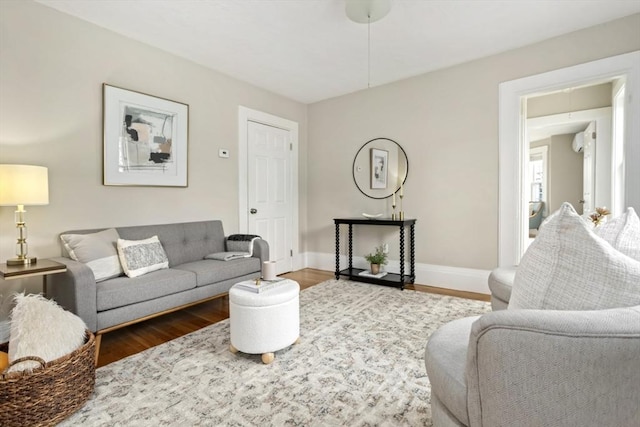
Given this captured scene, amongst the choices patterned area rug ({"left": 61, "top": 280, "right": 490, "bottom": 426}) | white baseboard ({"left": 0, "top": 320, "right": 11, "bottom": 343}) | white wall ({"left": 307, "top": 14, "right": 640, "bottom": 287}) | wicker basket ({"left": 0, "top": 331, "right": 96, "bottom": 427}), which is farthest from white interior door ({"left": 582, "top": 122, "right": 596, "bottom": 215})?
white baseboard ({"left": 0, "top": 320, "right": 11, "bottom": 343})

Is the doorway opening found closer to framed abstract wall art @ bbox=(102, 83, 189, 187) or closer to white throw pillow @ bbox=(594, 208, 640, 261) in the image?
white throw pillow @ bbox=(594, 208, 640, 261)

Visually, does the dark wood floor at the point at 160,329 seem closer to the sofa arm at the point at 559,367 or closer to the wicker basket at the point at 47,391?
the wicker basket at the point at 47,391

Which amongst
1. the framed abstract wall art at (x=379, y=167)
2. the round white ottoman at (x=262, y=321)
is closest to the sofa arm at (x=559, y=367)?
the round white ottoman at (x=262, y=321)

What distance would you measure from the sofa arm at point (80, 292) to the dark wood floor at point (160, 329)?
27 centimetres

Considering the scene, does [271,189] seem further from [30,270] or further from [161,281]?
[30,270]

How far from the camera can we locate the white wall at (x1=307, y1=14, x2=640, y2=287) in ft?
10.3

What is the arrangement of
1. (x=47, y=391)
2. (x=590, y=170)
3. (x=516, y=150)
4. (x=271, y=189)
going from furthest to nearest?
(x=271, y=189), (x=590, y=170), (x=516, y=150), (x=47, y=391)

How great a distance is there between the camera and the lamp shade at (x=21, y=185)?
6.64 feet

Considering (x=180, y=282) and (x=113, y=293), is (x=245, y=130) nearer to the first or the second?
(x=180, y=282)

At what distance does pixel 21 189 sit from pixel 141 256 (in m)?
0.88

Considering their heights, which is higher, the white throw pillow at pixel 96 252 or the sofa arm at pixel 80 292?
the white throw pillow at pixel 96 252

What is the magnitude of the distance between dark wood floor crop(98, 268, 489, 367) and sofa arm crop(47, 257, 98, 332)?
27 centimetres

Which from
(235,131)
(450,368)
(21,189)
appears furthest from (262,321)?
(235,131)

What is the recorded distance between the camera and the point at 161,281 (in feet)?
8.22
